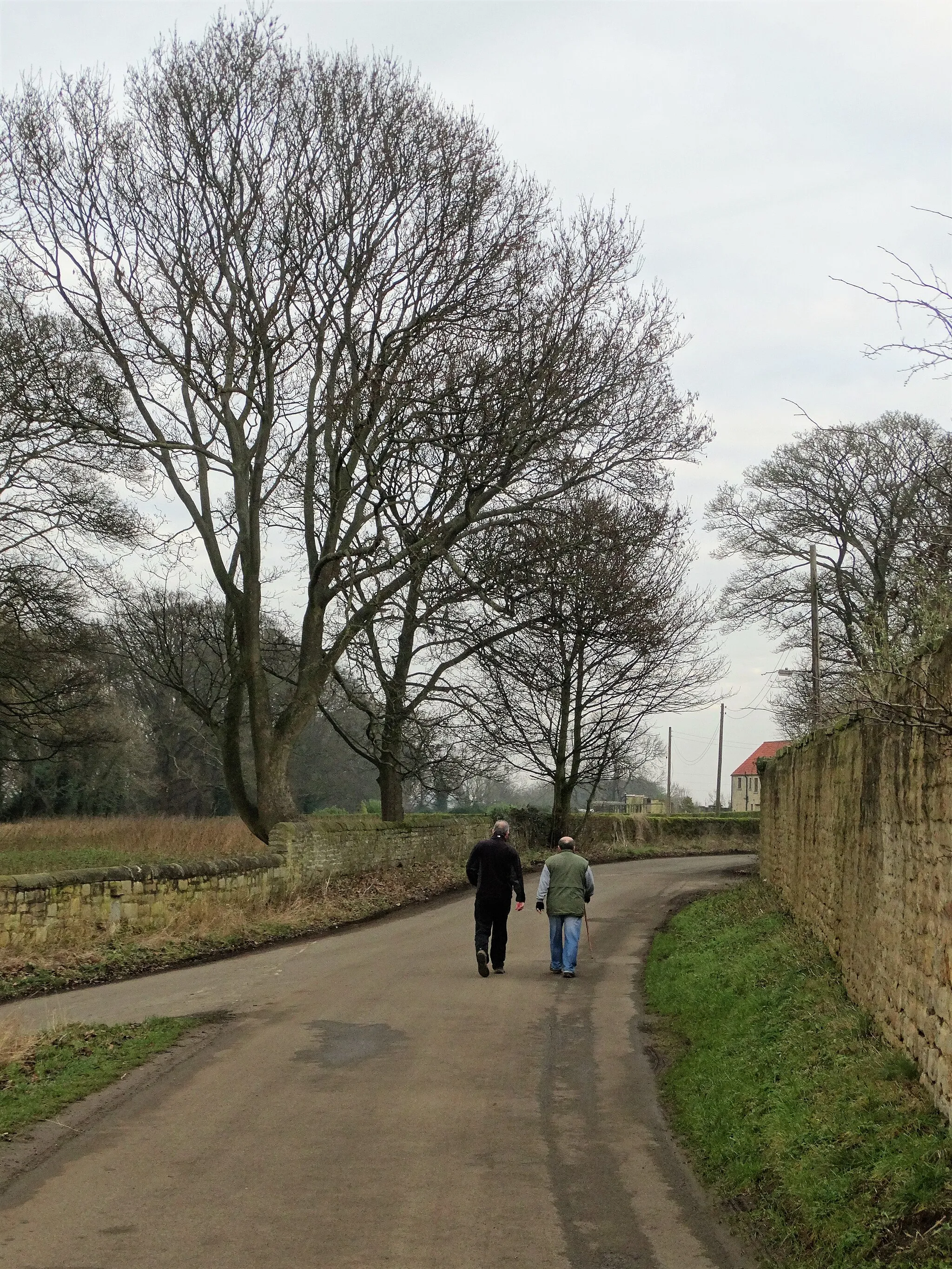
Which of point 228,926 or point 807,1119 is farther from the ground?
point 807,1119

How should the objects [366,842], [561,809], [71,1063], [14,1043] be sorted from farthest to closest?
[561,809]
[366,842]
[14,1043]
[71,1063]

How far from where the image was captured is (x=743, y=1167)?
600cm

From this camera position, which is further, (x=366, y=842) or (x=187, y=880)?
(x=366, y=842)

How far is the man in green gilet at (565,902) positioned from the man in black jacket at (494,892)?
0.33 m

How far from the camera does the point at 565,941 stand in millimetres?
12930

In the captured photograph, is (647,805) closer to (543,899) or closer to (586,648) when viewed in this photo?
(586,648)

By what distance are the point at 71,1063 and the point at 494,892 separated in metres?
5.73

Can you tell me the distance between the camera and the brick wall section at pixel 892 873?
6.04 m

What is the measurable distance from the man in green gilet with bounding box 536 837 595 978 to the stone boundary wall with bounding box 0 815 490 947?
5743 millimetres

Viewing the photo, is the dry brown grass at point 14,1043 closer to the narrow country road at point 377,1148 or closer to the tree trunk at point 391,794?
the narrow country road at point 377,1148

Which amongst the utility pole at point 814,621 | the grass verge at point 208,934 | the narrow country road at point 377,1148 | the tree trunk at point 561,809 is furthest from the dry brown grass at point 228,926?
the utility pole at point 814,621

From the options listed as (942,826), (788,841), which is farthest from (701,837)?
(942,826)

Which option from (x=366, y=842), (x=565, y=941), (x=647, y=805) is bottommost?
(x=565, y=941)

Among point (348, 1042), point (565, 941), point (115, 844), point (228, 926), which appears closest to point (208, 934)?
point (228, 926)
